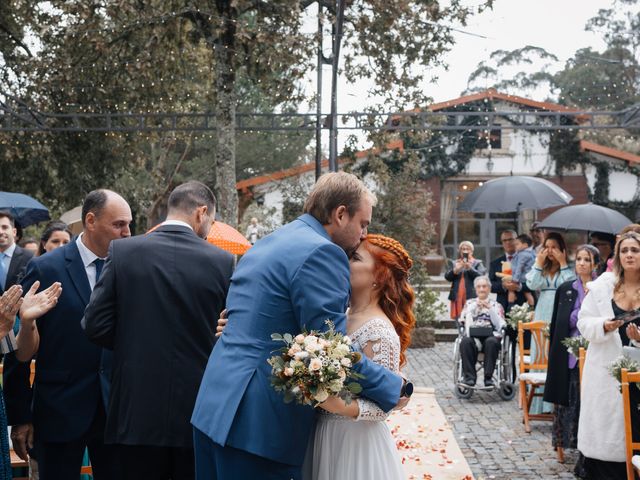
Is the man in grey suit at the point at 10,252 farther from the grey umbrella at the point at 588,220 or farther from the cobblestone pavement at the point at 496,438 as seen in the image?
the grey umbrella at the point at 588,220

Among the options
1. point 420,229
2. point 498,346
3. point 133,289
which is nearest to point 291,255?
point 133,289

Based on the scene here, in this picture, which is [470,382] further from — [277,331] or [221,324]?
[277,331]

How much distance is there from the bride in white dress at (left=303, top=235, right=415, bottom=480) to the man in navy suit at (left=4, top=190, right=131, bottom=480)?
112 cm

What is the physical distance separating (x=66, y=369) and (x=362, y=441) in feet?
5.09

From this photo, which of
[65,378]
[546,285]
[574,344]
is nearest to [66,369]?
[65,378]

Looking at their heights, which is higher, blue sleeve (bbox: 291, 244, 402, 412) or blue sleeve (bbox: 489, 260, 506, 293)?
blue sleeve (bbox: 291, 244, 402, 412)

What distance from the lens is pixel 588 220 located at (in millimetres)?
11453

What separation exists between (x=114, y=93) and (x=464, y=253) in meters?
9.19

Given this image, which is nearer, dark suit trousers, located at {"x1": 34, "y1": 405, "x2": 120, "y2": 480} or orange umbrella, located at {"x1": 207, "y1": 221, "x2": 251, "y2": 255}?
dark suit trousers, located at {"x1": 34, "y1": 405, "x2": 120, "y2": 480}

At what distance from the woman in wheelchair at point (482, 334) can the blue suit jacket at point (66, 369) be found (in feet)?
24.6

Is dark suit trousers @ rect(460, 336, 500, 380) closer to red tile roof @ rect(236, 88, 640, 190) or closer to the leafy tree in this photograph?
the leafy tree

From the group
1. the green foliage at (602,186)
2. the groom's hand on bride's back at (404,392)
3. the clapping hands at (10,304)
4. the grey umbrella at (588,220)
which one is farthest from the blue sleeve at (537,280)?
the green foliage at (602,186)

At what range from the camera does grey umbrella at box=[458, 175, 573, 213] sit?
14.0m

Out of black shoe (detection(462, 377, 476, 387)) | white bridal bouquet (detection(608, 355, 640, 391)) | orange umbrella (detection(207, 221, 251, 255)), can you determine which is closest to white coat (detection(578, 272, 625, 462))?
white bridal bouquet (detection(608, 355, 640, 391))
